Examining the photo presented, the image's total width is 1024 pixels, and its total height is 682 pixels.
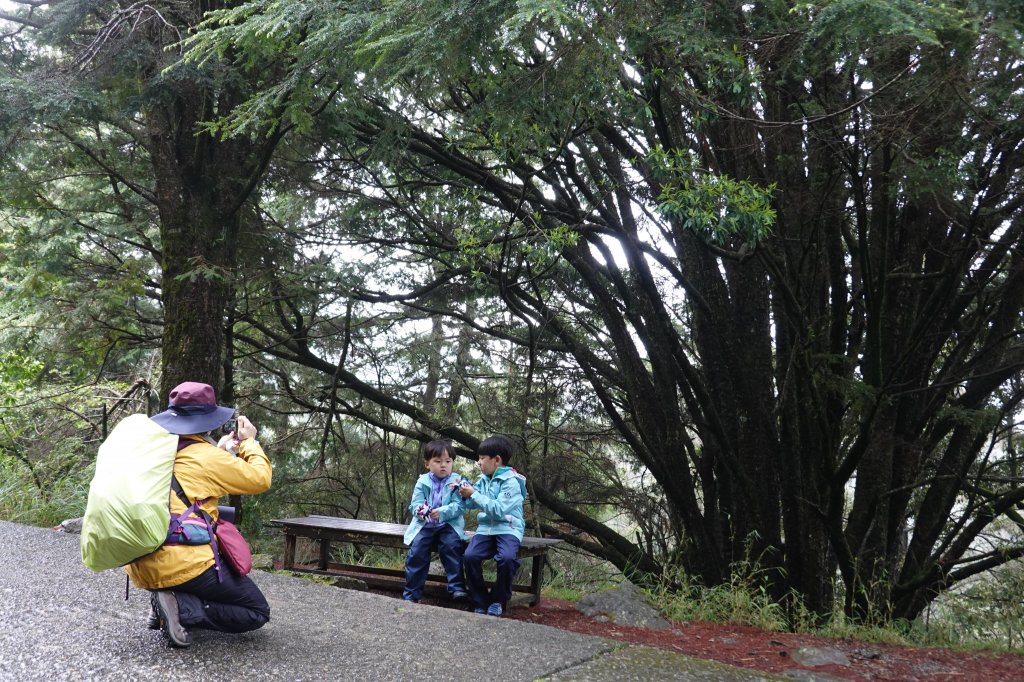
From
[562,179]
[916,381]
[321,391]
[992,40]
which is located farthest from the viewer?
[321,391]

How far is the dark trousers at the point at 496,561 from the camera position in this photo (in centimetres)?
602

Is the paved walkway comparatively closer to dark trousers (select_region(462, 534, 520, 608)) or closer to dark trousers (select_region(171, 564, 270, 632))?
dark trousers (select_region(171, 564, 270, 632))

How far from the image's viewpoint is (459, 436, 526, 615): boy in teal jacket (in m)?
6.04

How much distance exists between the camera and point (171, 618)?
3766 mm

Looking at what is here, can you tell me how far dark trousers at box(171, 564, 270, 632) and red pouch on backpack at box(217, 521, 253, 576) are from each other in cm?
7

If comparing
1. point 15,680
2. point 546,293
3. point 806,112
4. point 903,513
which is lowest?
point 15,680

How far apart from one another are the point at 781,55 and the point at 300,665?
5329mm

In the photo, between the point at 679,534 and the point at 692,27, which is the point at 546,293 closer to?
the point at 679,534

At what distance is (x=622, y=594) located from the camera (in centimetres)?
697

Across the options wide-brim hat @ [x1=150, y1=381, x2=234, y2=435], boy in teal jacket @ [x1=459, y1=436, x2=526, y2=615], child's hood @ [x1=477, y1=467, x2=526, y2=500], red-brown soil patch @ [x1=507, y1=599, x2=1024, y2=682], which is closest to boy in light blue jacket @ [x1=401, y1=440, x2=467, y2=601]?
boy in teal jacket @ [x1=459, y1=436, x2=526, y2=615]

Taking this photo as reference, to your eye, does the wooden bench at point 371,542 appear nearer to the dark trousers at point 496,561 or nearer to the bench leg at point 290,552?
the bench leg at point 290,552

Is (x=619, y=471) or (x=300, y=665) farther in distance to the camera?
(x=619, y=471)

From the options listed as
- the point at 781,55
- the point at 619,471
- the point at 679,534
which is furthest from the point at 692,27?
the point at 619,471

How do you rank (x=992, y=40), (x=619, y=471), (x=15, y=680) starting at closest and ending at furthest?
1. (x=15, y=680)
2. (x=992, y=40)
3. (x=619, y=471)
